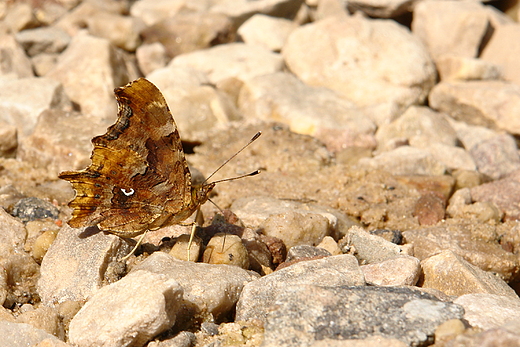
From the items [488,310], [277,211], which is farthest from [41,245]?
[488,310]

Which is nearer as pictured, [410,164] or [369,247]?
[369,247]

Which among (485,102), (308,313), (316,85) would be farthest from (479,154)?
(308,313)

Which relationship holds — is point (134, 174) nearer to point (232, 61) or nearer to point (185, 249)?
point (185, 249)

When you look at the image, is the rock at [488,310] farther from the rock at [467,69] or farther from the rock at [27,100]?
the rock at [467,69]

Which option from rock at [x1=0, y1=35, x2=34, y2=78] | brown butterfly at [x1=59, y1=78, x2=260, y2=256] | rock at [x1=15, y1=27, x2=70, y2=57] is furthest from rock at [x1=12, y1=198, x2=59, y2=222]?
rock at [x1=15, y1=27, x2=70, y2=57]

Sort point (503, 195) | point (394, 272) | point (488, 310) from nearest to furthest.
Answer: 1. point (488, 310)
2. point (394, 272)
3. point (503, 195)

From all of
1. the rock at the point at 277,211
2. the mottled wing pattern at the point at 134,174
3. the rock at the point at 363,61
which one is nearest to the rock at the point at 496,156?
the rock at the point at 363,61

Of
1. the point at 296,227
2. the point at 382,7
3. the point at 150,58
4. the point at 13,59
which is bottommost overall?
the point at 150,58

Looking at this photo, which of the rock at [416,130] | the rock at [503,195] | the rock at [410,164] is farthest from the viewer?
the rock at [416,130]
